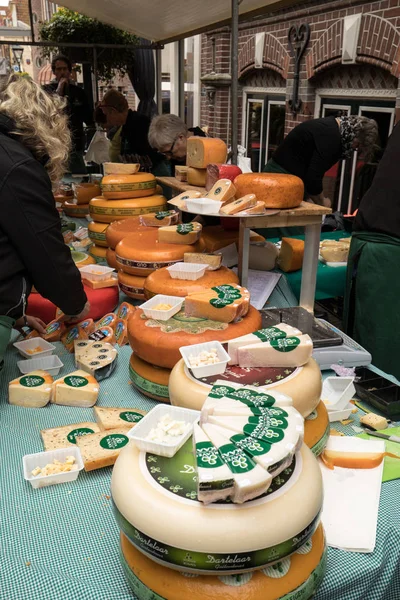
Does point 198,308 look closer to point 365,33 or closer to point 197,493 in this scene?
point 197,493

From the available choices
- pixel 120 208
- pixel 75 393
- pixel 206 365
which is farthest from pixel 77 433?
pixel 120 208

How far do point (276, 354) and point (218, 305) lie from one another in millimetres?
345

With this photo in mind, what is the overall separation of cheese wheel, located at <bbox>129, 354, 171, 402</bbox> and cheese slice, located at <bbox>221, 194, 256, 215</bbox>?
620 mm

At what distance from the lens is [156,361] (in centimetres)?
139

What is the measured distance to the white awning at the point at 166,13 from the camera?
3072 mm

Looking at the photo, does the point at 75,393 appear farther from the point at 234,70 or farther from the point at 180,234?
the point at 234,70

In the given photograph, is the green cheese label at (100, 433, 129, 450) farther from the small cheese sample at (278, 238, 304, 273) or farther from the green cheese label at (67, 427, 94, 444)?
the small cheese sample at (278, 238, 304, 273)

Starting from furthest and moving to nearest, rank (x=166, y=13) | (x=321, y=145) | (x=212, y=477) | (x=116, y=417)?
(x=166, y=13) < (x=321, y=145) < (x=116, y=417) < (x=212, y=477)

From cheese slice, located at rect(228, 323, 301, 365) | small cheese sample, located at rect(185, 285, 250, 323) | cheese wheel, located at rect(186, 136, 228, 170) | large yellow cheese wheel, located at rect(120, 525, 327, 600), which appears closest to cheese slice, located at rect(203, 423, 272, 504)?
large yellow cheese wheel, located at rect(120, 525, 327, 600)

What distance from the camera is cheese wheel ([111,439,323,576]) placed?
731mm

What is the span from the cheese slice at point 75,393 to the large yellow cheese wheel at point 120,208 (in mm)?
1276

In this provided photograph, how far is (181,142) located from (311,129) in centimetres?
96

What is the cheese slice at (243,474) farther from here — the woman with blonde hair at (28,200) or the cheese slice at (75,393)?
the woman with blonde hair at (28,200)

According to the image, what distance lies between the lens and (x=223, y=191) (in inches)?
74.6
